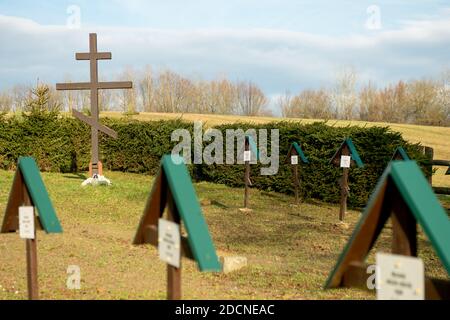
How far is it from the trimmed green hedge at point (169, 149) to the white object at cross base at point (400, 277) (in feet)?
42.0

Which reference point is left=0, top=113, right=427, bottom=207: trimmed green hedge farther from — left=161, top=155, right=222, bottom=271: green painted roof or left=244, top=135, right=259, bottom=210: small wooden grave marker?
left=161, top=155, right=222, bottom=271: green painted roof

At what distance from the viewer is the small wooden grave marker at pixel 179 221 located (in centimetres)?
304

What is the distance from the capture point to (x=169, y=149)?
74.7 feet

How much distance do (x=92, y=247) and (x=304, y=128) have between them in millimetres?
9796

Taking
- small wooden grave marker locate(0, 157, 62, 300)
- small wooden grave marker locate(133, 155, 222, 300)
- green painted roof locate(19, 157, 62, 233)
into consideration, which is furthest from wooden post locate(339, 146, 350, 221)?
small wooden grave marker locate(133, 155, 222, 300)

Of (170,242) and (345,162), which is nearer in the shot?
(170,242)

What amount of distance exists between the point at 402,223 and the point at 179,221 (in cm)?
140

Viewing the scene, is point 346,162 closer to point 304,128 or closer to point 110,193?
point 304,128

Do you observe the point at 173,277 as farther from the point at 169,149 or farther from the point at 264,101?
the point at 264,101

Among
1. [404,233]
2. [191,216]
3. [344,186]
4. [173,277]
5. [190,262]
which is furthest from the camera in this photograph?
[344,186]

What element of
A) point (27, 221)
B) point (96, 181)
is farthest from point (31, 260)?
point (96, 181)

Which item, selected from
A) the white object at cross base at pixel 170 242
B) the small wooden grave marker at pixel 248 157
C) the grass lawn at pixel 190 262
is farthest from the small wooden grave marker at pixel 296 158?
the white object at cross base at pixel 170 242

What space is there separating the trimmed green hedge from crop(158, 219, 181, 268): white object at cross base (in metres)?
12.4

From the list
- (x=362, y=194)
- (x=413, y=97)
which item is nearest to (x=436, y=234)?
(x=362, y=194)
